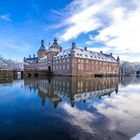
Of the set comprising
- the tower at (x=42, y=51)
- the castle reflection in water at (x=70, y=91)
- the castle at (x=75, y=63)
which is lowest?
the castle reflection in water at (x=70, y=91)

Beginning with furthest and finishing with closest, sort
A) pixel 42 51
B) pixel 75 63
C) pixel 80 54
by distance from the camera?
pixel 42 51
pixel 80 54
pixel 75 63

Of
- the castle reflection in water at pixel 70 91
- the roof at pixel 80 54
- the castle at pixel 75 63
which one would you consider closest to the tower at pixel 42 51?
the castle at pixel 75 63

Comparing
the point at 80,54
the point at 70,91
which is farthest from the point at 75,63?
the point at 70,91

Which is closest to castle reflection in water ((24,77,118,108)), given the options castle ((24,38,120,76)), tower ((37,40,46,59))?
castle ((24,38,120,76))

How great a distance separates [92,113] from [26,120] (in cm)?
357

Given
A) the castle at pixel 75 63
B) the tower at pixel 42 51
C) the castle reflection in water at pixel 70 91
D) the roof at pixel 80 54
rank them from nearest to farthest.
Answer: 1. the castle reflection in water at pixel 70 91
2. the castle at pixel 75 63
3. the roof at pixel 80 54
4. the tower at pixel 42 51

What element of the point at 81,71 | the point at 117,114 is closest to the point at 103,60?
the point at 81,71

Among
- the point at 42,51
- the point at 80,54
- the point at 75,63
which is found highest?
the point at 42,51

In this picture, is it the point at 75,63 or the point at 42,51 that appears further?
the point at 42,51

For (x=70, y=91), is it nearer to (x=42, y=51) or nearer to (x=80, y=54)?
(x=80, y=54)

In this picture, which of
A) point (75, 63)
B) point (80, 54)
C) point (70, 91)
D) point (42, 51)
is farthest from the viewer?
point (42, 51)

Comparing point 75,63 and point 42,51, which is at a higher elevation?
point 42,51

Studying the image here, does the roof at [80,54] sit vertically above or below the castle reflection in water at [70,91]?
above

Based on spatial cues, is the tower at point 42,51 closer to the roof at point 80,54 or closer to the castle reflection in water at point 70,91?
the roof at point 80,54
